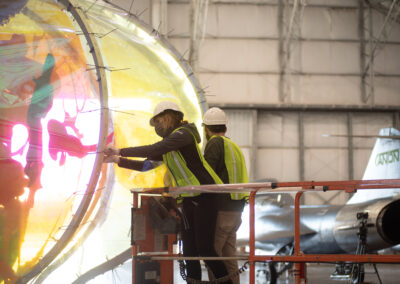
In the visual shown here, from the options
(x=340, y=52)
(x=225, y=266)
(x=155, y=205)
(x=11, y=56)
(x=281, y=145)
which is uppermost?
(x=340, y=52)

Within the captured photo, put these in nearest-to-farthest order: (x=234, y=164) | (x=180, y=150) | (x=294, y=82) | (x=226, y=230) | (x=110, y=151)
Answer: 1. (x=110, y=151)
2. (x=180, y=150)
3. (x=226, y=230)
4. (x=234, y=164)
5. (x=294, y=82)

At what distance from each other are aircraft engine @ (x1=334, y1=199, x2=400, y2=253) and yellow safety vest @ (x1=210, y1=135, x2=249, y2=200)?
626 cm

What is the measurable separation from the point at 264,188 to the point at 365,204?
24.9 feet

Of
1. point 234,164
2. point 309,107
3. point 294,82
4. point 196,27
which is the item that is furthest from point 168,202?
point 294,82

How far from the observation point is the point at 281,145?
23.3m

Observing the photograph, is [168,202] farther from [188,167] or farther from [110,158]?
[110,158]

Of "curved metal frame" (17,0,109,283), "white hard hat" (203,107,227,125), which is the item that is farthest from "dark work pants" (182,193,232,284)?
"curved metal frame" (17,0,109,283)

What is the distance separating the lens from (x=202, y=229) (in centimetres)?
466

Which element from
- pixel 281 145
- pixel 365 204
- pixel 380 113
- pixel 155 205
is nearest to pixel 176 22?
pixel 281 145

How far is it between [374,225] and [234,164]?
6.43 metres

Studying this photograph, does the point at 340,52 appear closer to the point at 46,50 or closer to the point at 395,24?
the point at 395,24

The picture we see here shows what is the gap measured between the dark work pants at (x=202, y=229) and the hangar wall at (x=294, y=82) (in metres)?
18.1

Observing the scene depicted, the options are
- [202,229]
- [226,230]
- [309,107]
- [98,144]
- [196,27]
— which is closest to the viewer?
[98,144]

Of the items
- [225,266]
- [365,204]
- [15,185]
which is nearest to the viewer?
[15,185]
